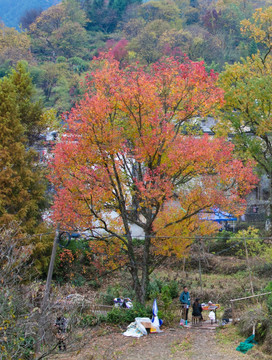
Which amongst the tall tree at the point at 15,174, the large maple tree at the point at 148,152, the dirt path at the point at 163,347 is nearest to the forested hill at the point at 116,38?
the tall tree at the point at 15,174

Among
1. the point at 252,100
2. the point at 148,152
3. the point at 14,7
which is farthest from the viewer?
the point at 14,7

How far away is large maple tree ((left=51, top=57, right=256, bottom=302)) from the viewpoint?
18.3m

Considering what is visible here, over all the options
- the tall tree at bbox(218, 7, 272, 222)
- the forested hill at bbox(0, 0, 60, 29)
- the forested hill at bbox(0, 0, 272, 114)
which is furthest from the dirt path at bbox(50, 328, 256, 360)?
the forested hill at bbox(0, 0, 60, 29)

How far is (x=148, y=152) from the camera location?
61.7 ft

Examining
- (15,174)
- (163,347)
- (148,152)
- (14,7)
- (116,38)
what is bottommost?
(163,347)

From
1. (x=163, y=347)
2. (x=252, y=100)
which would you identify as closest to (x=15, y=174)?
(x=163, y=347)

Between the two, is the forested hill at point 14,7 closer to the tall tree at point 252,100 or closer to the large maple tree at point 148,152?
the tall tree at point 252,100

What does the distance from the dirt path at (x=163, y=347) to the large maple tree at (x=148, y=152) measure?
273 centimetres

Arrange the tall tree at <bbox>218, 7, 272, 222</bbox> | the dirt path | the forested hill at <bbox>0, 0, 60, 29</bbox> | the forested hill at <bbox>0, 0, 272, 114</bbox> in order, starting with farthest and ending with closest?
the forested hill at <bbox>0, 0, 60, 29</bbox>
the forested hill at <bbox>0, 0, 272, 114</bbox>
the tall tree at <bbox>218, 7, 272, 222</bbox>
the dirt path

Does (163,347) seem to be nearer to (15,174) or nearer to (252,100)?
(15,174)

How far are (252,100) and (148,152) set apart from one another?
12.5m

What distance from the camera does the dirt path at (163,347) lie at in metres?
15.0

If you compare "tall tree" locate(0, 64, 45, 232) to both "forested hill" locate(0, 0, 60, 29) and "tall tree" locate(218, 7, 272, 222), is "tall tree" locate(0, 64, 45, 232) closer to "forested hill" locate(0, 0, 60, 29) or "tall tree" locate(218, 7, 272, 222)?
"tall tree" locate(218, 7, 272, 222)

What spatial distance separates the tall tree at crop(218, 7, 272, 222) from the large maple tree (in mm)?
9552
